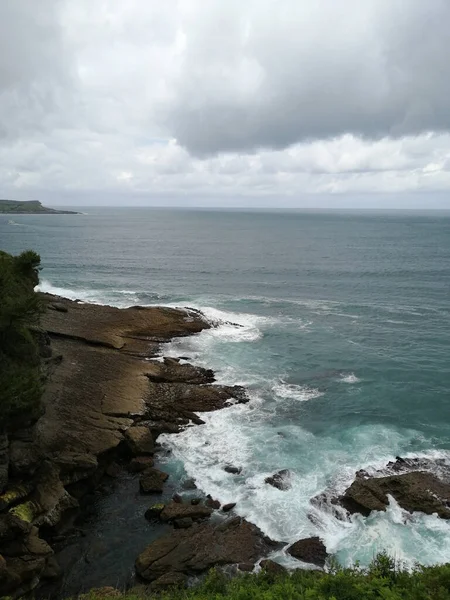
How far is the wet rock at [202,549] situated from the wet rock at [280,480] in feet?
13.1

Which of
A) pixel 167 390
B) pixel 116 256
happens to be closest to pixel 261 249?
pixel 116 256

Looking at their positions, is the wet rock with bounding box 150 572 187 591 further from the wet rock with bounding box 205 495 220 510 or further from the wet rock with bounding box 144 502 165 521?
the wet rock with bounding box 205 495 220 510

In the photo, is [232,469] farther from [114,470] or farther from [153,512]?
[114,470]

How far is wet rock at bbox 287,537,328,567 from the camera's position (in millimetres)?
24109

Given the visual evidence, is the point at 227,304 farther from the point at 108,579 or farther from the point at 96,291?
the point at 108,579

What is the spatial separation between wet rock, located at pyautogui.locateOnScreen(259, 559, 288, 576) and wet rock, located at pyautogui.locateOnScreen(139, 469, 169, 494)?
8815 mm

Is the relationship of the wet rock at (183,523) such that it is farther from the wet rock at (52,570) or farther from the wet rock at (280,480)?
the wet rock at (52,570)

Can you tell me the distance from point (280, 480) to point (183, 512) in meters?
6.83

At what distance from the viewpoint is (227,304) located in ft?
239

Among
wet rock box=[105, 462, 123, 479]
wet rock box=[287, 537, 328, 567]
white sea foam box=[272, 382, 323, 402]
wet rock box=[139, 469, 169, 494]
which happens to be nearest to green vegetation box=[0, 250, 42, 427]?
wet rock box=[105, 462, 123, 479]

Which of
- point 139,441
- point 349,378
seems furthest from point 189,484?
point 349,378

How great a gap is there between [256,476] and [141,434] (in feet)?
29.4

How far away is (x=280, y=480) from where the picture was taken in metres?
30.1

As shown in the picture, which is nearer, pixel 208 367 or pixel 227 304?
pixel 208 367
